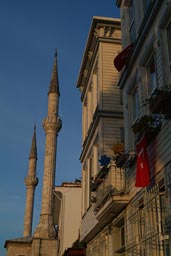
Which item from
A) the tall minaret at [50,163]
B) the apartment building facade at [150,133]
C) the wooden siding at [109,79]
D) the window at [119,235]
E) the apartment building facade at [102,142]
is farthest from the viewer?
the tall minaret at [50,163]

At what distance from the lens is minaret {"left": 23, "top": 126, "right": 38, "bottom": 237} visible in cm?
5316

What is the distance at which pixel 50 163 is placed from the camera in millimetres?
41219

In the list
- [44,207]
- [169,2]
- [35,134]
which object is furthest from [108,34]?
[35,134]

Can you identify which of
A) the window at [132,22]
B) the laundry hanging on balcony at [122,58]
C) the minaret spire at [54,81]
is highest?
the minaret spire at [54,81]

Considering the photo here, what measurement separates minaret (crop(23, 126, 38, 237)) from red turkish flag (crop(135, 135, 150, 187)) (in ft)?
143

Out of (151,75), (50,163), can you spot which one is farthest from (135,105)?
(50,163)

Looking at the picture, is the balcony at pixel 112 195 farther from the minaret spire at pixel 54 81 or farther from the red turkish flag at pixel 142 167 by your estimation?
the minaret spire at pixel 54 81

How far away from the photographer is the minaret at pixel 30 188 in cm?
5316

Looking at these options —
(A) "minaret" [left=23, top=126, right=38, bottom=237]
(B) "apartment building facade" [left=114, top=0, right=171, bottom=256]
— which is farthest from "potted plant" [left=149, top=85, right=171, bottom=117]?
(A) "minaret" [left=23, top=126, right=38, bottom=237]

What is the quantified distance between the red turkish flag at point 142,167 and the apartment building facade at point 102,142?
7.69 ft

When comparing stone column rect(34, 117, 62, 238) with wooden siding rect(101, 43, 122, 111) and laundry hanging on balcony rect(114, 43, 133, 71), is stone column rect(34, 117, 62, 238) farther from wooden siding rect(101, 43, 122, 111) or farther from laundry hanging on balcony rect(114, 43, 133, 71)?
laundry hanging on balcony rect(114, 43, 133, 71)

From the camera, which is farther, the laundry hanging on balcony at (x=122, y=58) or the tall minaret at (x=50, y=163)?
the tall minaret at (x=50, y=163)

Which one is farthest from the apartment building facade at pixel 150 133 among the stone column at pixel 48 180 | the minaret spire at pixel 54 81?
the minaret spire at pixel 54 81

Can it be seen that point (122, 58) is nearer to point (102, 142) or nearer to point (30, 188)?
point (102, 142)
